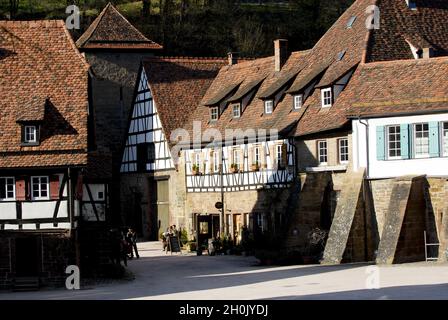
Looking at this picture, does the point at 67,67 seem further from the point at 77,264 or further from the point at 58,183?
the point at 77,264

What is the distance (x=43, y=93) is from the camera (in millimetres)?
38188

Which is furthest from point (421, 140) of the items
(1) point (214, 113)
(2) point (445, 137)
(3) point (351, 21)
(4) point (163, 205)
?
(4) point (163, 205)

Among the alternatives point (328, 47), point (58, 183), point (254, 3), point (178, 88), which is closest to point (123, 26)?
point (178, 88)

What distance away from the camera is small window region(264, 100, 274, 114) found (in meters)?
48.5

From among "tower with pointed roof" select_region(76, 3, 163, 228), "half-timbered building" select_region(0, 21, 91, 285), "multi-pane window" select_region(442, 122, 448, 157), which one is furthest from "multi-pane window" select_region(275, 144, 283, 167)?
"tower with pointed roof" select_region(76, 3, 163, 228)

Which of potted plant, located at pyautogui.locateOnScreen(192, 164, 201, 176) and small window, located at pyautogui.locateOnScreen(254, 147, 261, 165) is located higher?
small window, located at pyautogui.locateOnScreen(254, 147, 261, 165)

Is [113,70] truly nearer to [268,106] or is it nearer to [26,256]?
[268,106]

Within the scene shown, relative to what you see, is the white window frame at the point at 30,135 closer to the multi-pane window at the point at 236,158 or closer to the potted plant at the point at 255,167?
the potted plant at the point at 255,167

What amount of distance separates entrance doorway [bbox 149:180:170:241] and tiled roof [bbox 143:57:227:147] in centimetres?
331

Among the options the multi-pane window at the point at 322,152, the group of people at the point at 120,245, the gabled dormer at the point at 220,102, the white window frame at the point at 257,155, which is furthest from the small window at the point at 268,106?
the group of people at the point at 120,245

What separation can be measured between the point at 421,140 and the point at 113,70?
27.3 meters

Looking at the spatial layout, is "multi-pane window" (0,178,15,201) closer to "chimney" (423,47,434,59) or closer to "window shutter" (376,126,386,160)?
"window shutter" (376,126,386,160)

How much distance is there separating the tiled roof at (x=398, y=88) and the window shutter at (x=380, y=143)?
2.02 feet

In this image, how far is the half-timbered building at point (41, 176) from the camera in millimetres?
35969
